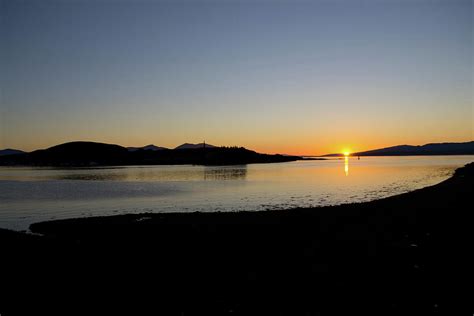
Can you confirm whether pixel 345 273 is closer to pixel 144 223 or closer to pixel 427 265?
pixel 427 265

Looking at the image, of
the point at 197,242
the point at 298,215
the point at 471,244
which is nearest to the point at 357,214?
the point at 298,215

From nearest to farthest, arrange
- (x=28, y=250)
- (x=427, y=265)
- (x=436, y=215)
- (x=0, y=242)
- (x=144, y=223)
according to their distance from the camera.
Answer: (x=427, y=265)
(x=28, y=250)
(x=0, y=242)
(x=436, y=215)
(x=144, y=223)

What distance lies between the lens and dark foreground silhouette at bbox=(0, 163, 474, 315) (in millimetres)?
10289

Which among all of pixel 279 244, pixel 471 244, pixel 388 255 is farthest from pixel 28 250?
pixel 471 244

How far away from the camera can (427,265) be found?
42.7 ft

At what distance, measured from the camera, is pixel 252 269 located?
13.5 meters

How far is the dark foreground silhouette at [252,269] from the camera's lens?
10289mm

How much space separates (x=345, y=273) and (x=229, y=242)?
704cm

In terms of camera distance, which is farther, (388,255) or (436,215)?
(436,215)

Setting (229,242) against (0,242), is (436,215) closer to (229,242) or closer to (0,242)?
(229,242)

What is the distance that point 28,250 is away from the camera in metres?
16.5

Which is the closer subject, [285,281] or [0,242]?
[285,281]

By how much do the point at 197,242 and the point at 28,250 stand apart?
774 cm

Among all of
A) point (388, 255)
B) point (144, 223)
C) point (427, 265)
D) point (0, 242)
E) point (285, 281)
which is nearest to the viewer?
point (285, 281)
